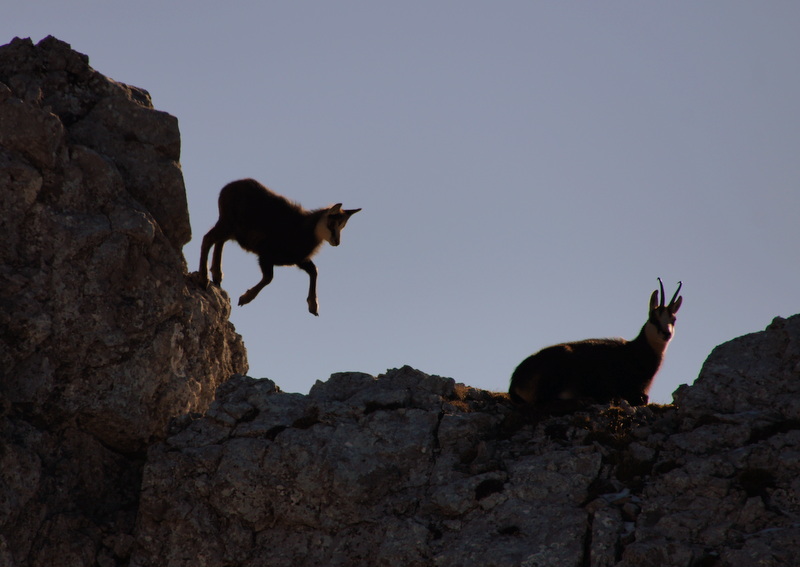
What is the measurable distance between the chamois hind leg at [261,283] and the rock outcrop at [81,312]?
1.27 meters

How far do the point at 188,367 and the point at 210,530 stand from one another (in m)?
2.71

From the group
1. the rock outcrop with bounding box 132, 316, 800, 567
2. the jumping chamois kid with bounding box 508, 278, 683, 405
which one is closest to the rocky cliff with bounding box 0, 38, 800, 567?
the rock outcrop with bounding box 132, 316, 800, 567

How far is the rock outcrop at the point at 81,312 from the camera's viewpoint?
11609mm

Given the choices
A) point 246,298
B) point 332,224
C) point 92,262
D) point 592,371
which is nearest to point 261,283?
point 246,298

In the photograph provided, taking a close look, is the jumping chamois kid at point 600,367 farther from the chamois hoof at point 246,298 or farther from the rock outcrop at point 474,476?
the chamois hoof at point 246,298

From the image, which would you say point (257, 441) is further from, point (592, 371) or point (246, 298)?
point (592, 371)

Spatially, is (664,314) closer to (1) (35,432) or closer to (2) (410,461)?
(2) (410,461)

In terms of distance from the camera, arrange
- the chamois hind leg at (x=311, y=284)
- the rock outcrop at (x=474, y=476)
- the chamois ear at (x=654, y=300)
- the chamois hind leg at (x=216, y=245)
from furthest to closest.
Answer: the chamois hind leg at (x=311, y=284) → the chamois hind leg at (x=216, y=245) → the chamois ear at (x=654, y=300) → the rock outcrop at (x=474, y=476)

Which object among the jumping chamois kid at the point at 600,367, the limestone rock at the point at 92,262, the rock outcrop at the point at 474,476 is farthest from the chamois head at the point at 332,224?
the jumping chamois kid at the point at 600,367

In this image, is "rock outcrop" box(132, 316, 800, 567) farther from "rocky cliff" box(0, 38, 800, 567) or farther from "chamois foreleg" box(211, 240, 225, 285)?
"chamois foreleg" box(211, 240, 225, 285)

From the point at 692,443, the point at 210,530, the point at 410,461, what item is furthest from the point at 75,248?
the point at 692,443

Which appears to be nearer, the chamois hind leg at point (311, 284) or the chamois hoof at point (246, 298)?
the chamois hoof at point (246, 298)

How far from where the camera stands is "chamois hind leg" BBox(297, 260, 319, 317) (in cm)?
1625

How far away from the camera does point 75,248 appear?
12.4 meters
